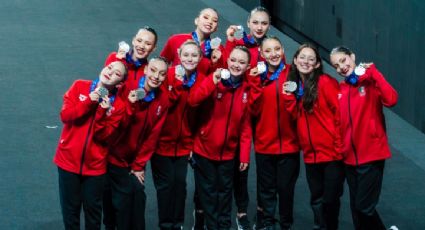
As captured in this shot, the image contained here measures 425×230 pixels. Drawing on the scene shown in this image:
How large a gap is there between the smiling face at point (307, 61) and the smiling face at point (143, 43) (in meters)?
1.20

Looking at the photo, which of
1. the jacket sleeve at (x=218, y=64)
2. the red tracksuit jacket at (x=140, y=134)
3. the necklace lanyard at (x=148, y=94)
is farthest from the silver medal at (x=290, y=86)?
the necklace lanyard at (x=148, y=94)

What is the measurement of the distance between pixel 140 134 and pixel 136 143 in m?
0.08

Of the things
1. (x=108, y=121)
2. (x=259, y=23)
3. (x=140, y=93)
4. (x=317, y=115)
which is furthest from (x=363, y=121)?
(x=108, y=121)

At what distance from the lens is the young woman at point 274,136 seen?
9.21 m

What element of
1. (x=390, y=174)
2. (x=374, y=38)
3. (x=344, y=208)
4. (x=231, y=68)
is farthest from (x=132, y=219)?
(x=374, y=38)

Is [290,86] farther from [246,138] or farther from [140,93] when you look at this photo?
[140,93]

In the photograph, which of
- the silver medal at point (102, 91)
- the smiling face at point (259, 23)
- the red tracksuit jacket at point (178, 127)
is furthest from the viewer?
the smiling face at point (259, 23)

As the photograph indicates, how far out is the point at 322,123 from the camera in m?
9.09

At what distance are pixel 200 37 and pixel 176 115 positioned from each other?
101 cm

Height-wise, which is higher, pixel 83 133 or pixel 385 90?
pixel 385 90

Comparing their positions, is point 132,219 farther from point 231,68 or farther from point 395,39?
point 395,39

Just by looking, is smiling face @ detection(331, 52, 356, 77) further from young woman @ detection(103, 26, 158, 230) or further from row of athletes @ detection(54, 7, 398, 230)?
young woman @ detection(103, 26, 158, 230)

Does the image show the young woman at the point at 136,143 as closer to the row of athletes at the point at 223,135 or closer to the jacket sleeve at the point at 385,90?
the row of athletes at the point at 223,135

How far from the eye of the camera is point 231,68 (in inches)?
356
